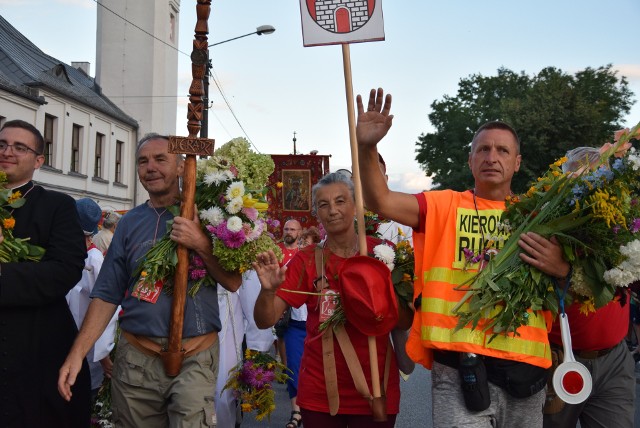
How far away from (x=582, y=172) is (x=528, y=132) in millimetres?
35292

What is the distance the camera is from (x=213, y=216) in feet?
15.0

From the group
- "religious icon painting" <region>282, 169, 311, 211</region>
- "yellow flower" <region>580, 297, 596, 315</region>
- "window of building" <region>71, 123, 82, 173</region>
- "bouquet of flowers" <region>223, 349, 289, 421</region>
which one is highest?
"window of building" <region>71, 123, 82, 173</region>

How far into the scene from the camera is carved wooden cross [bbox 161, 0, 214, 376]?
4.39 metres

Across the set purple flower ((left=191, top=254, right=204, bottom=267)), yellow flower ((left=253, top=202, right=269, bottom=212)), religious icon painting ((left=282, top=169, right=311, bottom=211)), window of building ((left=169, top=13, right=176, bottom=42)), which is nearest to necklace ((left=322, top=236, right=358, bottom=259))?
yellow flower ((left=253, top=202, right=269, bottom=212))

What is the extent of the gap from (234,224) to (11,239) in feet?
4.02

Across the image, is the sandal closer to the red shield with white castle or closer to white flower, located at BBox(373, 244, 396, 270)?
white flower, located at BBox(373, 244, 396, 270)

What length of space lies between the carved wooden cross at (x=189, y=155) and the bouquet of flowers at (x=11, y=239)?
0.81 meters

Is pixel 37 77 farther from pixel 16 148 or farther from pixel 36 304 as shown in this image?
pixel 36 304

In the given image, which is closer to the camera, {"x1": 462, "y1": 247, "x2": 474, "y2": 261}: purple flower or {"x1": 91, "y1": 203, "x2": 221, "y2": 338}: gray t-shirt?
{"x1": 462, "y1": 247, "x2": 474, "y2": 261}: purple flower

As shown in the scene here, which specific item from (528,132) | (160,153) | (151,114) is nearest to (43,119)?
(151,114)

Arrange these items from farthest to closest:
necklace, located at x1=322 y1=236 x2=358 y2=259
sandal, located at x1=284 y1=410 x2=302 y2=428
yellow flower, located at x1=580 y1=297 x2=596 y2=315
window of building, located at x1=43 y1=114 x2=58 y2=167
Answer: window of building, located at x1=43 y1=114 x2=58 y2=167 → sandal, located at x1=284 y1=410 x2=302 y2=428 → necklace, located at x1=322 y1=236 x2=358 y2=259 → yellow flower, located at x1=580 y1=297 x2=596 y2=315

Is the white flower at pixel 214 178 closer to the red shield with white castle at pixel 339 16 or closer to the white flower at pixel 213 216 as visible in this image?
the white flower at pixel 213 216

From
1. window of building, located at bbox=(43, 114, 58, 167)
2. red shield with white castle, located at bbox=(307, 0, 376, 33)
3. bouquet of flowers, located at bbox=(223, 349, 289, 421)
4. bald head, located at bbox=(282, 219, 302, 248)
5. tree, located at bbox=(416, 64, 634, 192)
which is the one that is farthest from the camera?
tree, located at bbox=(416, 64, 634, 192)

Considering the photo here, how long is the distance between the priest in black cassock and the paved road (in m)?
3.77
